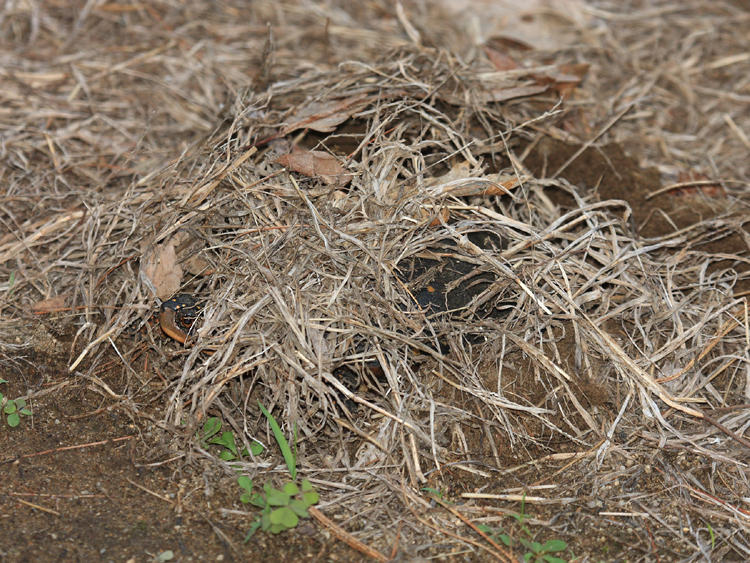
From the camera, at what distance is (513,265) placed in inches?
97.2

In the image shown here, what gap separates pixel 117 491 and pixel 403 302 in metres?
0.99

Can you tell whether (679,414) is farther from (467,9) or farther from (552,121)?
(467,9)

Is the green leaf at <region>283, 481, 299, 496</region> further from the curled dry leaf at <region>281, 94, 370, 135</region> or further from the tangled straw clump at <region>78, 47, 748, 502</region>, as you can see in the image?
the curled dry leaf at <region>281, 94, 370, 135</region>

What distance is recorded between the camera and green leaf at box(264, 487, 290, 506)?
195 centimetres

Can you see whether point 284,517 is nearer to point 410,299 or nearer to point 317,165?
point 410,299

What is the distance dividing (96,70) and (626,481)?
10.1ft

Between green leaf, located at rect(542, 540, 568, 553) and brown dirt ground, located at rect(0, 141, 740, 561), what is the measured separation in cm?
7

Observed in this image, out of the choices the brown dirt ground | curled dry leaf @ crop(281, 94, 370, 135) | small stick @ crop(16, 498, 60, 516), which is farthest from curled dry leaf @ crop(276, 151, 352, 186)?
small stick @ crop(16, 498, 60, 516)

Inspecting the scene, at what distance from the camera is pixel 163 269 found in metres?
2.48

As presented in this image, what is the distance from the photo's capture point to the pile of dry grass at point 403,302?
2.19 m

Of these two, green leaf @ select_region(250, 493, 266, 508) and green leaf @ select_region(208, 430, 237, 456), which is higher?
green leaf @ select_region(250, 493, 266, 508)

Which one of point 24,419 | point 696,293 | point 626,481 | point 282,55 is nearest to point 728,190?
point 696,293

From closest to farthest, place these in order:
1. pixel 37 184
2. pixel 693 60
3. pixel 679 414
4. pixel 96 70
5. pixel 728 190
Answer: pixel 679 414 → pixel 37 184 → pixel 728 190 → pixel 96 70 → pixel 693 60

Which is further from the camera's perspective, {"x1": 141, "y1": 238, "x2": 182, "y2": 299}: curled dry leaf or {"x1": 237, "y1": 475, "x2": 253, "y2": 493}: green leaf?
{"x1": 141, "y1": 238, "x2": 182, "y2": 299}: curled dry leaf
